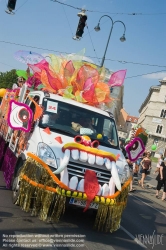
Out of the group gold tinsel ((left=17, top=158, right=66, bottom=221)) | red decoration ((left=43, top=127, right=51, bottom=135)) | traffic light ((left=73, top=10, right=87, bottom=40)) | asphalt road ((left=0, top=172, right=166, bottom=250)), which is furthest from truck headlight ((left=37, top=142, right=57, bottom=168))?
traffic light ((left=73, top=10, right=87, bottom=40))

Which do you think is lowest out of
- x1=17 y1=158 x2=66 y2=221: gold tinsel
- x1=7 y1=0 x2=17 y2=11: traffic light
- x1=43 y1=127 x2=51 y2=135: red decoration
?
x1=17 y1=158 x2=66 y2=221: gold tinsel

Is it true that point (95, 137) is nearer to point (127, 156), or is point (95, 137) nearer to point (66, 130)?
point (66, 130)

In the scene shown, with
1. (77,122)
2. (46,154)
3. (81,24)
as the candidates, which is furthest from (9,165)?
(81,24)

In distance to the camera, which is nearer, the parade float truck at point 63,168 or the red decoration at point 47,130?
the parade float truck at point 63,168

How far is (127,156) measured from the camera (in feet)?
24.5

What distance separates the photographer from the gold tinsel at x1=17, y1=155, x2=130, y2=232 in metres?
5.17

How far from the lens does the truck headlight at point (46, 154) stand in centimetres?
531

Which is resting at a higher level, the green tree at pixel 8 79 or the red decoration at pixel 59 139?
the green tree at pixel 8 79

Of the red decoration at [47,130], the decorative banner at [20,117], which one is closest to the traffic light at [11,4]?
the decorative banner at [20,117]

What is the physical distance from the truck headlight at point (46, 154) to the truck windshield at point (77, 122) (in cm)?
71

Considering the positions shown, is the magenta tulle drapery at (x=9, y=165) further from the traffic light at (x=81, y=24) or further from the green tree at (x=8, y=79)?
the green tree at (x=8, y=79)

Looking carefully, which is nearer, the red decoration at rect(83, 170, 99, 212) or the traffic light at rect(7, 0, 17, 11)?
the red decoration at rect(83, 170, 99, 212)

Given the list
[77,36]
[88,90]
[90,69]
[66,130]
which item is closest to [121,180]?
[66,130]

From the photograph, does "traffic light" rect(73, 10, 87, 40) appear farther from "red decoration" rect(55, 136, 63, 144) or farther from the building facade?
the building facade
